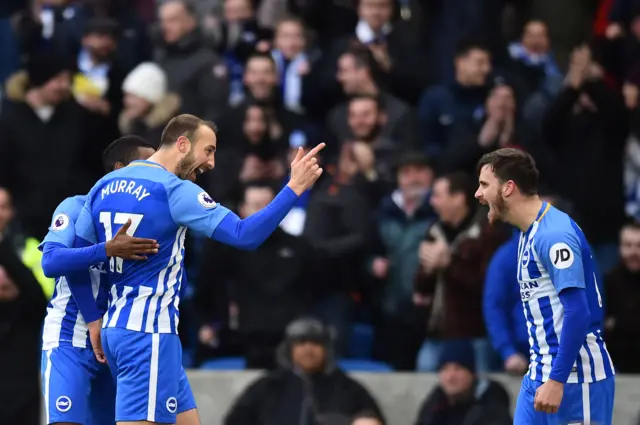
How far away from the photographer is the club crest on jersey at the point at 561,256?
7191mm

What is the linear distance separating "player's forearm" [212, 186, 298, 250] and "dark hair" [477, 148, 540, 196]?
108cm

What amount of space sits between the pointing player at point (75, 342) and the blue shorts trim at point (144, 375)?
419 millimetres

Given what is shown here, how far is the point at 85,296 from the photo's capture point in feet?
25.8

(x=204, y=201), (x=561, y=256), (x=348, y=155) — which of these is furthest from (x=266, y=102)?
(x=561, y=256)

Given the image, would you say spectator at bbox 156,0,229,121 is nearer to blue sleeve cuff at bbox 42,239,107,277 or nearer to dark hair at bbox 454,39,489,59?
dark hair at bbox 454,39,489,59

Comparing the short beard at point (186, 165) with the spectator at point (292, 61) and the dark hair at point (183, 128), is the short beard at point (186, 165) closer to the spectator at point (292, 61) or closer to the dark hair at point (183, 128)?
the dark hair at point (183, 128)

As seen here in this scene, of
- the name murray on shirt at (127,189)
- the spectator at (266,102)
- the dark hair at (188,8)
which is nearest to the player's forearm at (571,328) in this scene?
the name murray on shirt at (127,189)

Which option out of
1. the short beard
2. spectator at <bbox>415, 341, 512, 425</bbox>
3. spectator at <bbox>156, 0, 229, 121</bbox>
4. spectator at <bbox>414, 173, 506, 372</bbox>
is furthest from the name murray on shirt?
spectator at <bbox>156, 0, 229, 121</bbox>

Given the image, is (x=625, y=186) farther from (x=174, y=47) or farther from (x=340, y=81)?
(x=174, y=47)

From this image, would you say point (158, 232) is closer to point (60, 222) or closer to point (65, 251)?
point (65, 251)

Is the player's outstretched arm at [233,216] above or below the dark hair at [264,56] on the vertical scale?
below

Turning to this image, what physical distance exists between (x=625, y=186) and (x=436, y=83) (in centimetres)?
210

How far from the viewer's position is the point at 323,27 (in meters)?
14.1

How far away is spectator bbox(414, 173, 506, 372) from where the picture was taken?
428 inches
